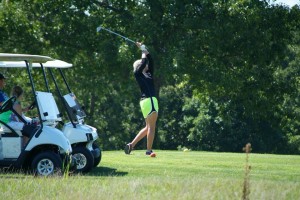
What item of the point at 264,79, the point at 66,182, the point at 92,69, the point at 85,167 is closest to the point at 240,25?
the point at 264,79

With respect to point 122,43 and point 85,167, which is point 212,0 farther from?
point 85,167

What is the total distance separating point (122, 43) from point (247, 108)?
6.70 m

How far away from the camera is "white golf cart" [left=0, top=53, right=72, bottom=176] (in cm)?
1098

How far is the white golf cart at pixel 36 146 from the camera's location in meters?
11.0

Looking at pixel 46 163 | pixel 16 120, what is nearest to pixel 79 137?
pixel 16 120

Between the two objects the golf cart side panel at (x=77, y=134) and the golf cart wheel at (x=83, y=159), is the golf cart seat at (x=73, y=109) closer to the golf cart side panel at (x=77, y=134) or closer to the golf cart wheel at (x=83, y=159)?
the golf cart side panel at (x=77, y=134)

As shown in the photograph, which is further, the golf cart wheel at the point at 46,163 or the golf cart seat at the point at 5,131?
the golf cart seat at the point at 5,131

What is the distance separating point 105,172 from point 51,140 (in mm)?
1274

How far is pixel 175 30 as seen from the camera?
30.8 meters

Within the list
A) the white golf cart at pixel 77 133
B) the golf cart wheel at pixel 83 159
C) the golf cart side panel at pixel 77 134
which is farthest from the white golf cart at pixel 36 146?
the golf cart side panel at pixel 77 134

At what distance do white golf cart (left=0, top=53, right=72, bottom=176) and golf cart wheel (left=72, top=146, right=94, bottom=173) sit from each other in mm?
480

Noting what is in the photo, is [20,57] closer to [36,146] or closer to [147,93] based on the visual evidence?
[36,146]

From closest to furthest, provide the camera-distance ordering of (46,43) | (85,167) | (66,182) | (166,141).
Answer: (66,182), (85,167), (46,43), (166,141)

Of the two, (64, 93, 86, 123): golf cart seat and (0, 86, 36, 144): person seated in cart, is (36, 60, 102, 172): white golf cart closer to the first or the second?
(64, 93, 86, 123): golf cart seat
